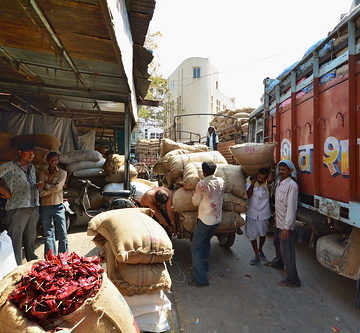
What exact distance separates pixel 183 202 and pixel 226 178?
75cm

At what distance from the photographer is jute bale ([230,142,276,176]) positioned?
4246mm

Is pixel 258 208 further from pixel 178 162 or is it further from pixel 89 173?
pixel 89 173

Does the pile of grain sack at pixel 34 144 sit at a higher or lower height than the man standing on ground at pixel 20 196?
higher

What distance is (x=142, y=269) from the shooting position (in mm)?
2527

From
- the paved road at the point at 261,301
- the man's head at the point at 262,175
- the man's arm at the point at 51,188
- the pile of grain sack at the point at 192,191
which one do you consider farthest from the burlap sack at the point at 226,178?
the man's arm at the point at 51,188

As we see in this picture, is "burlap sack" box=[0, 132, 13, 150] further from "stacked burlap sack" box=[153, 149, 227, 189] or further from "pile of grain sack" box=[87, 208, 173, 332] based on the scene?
"pile of grain sack" box=[87, 208, 173, 332]

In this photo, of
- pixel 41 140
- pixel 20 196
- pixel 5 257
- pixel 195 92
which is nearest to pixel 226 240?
pixel 20 196

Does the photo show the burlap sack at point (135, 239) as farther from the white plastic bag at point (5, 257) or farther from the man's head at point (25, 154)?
the man's head at point (25, 154)

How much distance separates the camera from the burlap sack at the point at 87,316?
1.42 m

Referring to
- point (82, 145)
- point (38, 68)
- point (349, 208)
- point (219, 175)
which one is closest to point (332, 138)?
point (349, 208)

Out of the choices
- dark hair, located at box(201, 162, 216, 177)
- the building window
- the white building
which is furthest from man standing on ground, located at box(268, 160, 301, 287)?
the building window

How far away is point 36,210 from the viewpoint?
12.0 ft

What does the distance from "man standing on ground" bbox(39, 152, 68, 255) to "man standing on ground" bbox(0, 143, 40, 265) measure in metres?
0.18

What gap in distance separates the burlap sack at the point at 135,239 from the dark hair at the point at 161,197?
4.02ft
